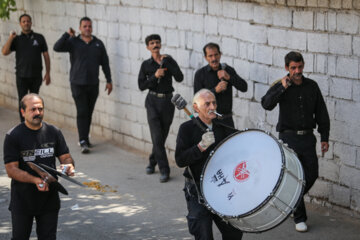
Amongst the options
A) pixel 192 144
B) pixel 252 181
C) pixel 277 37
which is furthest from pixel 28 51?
pixel 252 181

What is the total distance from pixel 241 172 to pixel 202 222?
23.9 inches

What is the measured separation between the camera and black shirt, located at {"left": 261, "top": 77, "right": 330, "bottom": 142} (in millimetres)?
8016

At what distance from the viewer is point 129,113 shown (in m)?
12.6

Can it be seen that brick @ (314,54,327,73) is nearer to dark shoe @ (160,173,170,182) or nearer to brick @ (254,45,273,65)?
brick @ (254,45,273,65)

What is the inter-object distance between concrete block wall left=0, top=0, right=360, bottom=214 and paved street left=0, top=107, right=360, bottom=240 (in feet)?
1.65

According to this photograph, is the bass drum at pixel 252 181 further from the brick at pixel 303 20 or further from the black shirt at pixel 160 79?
the black shirt at pixel 160 79

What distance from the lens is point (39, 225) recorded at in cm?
675

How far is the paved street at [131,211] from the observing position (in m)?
8.23

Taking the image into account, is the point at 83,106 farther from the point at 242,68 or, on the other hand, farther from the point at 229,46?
the point at 242,68

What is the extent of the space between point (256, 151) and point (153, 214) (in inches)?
116

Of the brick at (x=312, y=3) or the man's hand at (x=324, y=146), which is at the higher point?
the brick at (x=312, y=3)


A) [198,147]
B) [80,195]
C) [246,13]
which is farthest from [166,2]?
[198,147]

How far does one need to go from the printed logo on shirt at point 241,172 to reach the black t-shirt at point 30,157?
161cm

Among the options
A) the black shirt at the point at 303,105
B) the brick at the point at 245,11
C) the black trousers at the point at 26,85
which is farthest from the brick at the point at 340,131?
the black trousers at the point at 26,85
